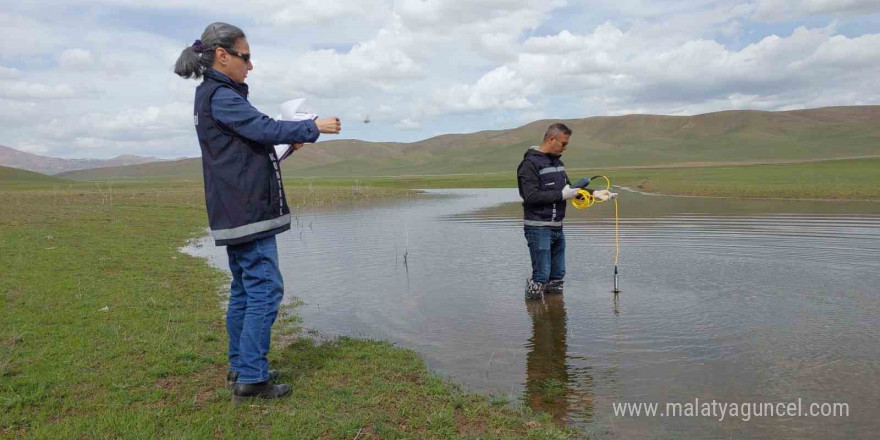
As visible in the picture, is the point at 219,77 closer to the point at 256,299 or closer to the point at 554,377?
the point at 256,299

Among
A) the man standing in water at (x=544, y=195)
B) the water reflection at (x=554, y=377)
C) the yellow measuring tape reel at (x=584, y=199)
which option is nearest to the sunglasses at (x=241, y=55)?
the water reflection at (x=554, y=377)

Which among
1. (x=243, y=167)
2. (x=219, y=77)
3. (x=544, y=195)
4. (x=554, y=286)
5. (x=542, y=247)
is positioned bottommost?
(x=554, y=286)

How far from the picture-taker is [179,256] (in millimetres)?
14859

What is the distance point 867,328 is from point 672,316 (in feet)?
7.59

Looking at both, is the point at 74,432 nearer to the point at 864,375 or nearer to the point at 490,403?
the point at 490,403

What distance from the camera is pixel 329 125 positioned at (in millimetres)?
4844

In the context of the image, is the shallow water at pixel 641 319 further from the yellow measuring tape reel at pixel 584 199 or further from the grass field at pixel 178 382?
the yellow measuring tape reel at pixel 584 199

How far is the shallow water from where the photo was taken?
551 centimetres

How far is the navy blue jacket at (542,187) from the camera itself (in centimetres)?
903

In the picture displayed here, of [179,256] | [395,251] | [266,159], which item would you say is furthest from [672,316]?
[179,256]

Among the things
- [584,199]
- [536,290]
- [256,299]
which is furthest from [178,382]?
[584,199]

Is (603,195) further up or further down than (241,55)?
further down

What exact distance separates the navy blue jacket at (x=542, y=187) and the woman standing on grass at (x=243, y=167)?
4.73m

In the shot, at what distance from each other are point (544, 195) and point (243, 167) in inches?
209
